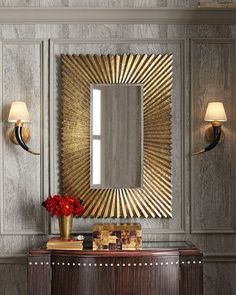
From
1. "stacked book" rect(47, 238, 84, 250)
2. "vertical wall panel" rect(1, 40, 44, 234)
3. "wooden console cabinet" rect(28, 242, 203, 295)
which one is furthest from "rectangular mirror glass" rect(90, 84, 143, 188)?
"wooden console cabinet" rect(28, 242, 203, 295)

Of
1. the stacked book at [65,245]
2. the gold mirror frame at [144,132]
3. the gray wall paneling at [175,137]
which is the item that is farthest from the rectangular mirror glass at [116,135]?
the stacked book at [65,245]

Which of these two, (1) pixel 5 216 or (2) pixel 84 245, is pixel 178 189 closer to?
Result: (2) pixel 84 245

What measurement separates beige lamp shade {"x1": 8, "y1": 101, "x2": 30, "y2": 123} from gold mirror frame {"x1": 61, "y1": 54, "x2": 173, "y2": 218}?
284mm

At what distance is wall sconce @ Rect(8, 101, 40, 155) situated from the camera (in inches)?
198

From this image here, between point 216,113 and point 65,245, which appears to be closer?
point 65,245

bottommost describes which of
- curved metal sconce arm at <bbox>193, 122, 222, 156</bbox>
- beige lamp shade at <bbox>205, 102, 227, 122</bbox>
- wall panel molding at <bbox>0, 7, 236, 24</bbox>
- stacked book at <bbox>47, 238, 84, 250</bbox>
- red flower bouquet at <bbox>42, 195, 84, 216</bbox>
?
stacked book at <bbox>47, 238, 84, 250</bbox>

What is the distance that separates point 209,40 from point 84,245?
65.0 inches

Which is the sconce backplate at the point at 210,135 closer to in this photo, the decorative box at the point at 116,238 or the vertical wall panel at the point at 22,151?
the decorative box at the point at 116,238

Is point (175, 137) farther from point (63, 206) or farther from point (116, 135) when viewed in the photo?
point (63, 206)

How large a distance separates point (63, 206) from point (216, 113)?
1.19 m

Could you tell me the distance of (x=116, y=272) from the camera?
4676 millimetres

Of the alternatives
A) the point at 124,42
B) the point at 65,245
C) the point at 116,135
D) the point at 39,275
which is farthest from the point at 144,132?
the point at 39,275

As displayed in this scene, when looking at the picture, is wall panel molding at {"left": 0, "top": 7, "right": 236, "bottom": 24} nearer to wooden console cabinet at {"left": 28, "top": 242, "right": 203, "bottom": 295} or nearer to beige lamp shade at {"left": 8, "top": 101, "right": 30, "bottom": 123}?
beige lamp shade at {"left": 8, "top": 101, "right": 30, "bottom": 123}

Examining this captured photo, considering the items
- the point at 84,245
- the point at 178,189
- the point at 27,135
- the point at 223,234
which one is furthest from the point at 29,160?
the point at 223,234
